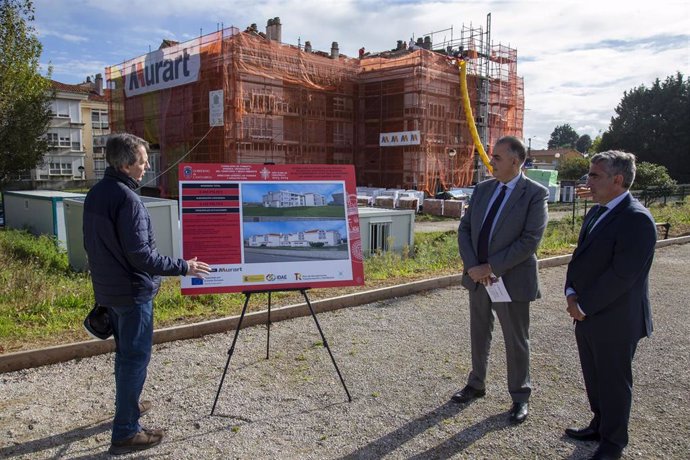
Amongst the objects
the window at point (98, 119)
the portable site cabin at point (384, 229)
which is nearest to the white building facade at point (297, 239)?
the portable site cabin at point (384, 229)

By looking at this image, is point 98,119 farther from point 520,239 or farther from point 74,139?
point 520,239

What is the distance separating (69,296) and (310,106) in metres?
31.3

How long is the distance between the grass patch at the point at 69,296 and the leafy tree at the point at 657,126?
5506cm

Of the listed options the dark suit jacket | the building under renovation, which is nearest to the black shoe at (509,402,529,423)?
the dark suit jacket

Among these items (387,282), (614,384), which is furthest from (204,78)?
(614,384)

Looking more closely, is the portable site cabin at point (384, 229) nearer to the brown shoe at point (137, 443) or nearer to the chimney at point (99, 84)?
the brown shoe at point (137, 443)

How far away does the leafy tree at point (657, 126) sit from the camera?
185 feet

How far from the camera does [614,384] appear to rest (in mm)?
3395

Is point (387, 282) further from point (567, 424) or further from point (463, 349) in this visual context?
point (567, 424)

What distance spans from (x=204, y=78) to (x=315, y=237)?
3150 cm

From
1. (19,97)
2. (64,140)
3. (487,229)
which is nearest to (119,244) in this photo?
(487,229)

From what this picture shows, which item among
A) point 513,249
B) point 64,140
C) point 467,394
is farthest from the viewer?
point 64,140

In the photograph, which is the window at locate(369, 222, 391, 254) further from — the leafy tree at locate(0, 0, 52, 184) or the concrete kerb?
the leafy tree at locate(0, 0, 52, 184)

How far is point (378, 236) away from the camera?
1273cm
